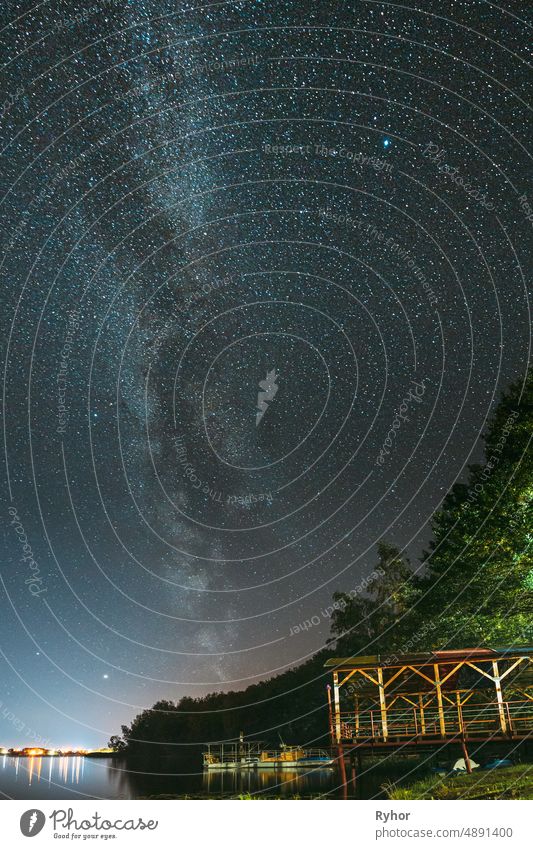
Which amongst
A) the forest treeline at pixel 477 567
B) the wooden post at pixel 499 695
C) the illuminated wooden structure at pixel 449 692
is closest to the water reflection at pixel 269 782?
the forest treeline at pixel 477 567

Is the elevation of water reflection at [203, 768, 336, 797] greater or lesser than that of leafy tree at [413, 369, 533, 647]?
lesser

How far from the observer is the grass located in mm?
13680

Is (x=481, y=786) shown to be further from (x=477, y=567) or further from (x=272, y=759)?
(x=272, y=759)

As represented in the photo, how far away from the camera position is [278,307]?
2406 centimetres

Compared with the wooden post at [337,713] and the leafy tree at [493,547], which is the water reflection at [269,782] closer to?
the wooden post at [337,713]

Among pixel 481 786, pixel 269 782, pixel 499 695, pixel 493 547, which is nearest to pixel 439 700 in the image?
pixel 499 695

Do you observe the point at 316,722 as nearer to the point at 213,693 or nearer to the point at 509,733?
the point at 213,693

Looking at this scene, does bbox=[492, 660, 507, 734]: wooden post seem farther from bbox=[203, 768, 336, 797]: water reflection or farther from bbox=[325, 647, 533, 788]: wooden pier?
bbox=[203, 768, 336, 797]: water reflection

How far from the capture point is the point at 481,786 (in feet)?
48.7

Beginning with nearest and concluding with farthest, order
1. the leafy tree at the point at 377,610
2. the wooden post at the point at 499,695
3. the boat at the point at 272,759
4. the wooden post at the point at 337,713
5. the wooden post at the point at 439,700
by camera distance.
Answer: the wooden post at the point at 499,695, the wooden post at the point at 439,700, the wooden post at the point at 337,713, the leafy tree at the point at 377,610, the boat at the point at 272,759

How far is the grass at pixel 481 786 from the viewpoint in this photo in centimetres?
1368

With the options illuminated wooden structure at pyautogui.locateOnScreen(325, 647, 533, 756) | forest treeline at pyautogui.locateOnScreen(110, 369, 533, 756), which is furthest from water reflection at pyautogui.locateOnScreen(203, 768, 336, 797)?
illuminated wooden structure at pyautogui.locateOnScreen(325, 647, 533, 756)

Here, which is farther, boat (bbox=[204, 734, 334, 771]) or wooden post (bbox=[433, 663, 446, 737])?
boat (bbox=[204, 734, 334, 771])

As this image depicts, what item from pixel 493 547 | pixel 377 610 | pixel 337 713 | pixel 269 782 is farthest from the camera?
pixel 377 610
